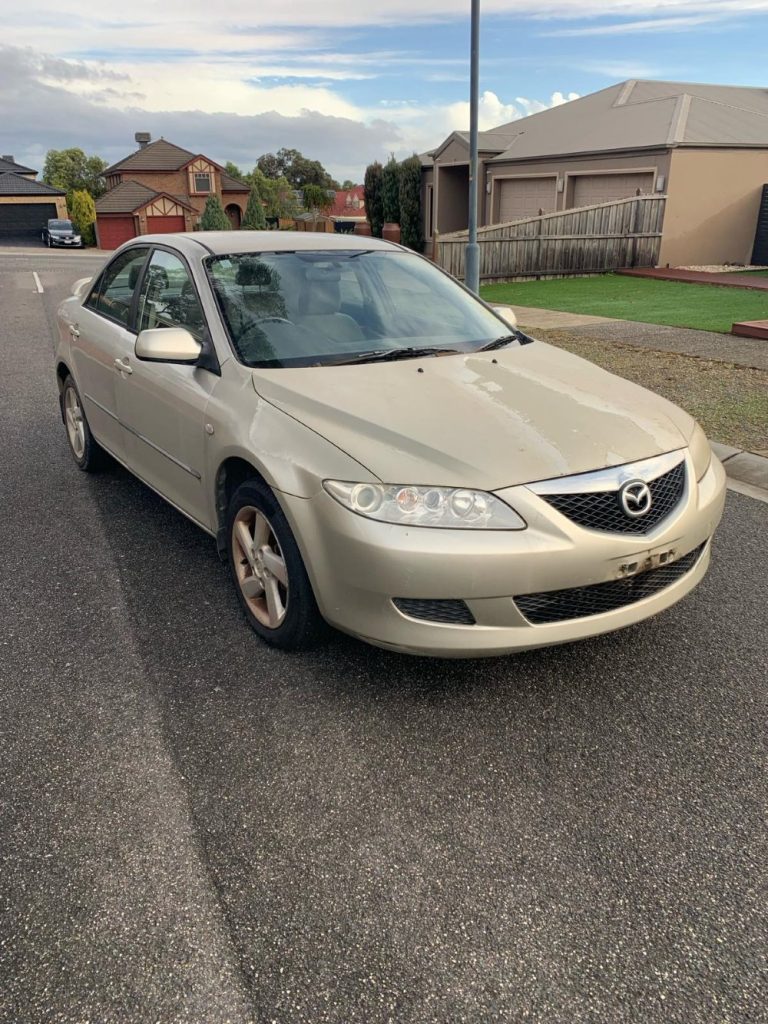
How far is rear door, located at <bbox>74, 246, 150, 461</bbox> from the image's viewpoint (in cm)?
481

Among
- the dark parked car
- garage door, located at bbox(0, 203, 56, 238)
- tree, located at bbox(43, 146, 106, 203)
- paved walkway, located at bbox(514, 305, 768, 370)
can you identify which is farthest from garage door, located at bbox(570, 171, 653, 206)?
tree, located at bbox(43, 146, 106, 203)

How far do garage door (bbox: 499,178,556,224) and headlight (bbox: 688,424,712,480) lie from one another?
24.4 m

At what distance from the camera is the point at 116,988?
200 cm

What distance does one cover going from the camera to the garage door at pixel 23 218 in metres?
64.8

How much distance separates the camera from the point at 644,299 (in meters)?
16.1

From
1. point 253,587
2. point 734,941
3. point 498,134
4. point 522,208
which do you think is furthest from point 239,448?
point 498,134

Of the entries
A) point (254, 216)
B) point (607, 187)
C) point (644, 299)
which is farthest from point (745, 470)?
point (254, 216)

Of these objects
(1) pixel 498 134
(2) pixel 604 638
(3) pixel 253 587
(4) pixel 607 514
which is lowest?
(2) pixel 604 638

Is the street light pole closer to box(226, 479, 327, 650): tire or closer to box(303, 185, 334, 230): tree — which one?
box(226, 479, 327, 650): tire

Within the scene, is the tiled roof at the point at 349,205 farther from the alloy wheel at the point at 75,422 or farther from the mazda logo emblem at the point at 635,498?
the mazda logo emblem at the point at 635,498

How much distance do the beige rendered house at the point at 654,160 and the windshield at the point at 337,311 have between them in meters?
20.0

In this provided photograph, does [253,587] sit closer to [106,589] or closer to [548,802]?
[106,589]

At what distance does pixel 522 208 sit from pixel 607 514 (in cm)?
2727

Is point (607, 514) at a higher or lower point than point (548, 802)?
higher
